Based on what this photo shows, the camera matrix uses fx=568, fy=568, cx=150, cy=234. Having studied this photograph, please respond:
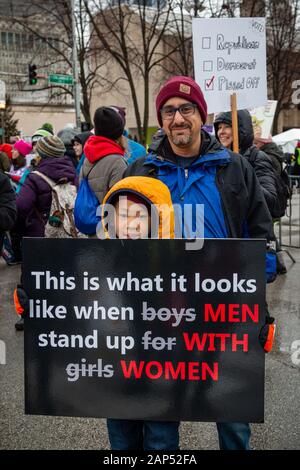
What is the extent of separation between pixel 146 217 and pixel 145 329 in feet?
1.48

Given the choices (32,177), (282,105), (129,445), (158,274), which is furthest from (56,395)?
(282,105)

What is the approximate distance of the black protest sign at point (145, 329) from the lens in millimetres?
2191

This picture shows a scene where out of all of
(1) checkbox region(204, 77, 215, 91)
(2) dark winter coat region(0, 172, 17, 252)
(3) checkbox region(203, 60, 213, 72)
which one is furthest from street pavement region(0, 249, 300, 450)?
(3) checkbox region(203, 60, 213, 72)

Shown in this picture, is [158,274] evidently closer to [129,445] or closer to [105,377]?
[105,377]

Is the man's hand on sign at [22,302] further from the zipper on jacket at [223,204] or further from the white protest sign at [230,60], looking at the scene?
the white protest sign at [230,60]

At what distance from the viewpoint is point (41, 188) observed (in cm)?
526

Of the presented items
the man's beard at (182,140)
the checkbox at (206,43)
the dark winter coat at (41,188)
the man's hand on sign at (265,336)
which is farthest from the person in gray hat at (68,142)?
A: the man's hand on sign at (265,336)

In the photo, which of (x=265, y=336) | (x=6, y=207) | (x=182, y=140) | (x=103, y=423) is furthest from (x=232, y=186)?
(x=6, y=207)

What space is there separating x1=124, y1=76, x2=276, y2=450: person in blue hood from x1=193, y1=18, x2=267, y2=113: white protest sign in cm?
207

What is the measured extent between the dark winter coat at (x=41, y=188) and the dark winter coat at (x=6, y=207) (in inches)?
31.5

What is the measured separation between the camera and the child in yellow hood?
231 centimetres

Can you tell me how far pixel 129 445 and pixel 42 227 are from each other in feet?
10.9

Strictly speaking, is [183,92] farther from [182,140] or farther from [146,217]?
[146,217]

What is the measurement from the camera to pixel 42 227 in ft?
18.1
